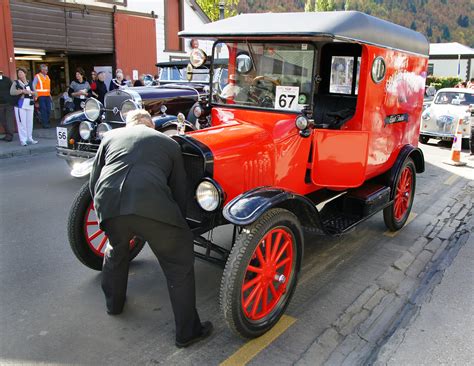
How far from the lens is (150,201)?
105 inches

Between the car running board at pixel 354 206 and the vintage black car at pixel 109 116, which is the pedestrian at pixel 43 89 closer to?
the vintage black car at pixel 109 116

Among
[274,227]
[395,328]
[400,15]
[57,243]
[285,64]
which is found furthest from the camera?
[400,15]

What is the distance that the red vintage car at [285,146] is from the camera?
3078 millimetres

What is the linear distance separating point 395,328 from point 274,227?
3.98ft

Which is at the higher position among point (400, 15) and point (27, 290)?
point (400, 15)

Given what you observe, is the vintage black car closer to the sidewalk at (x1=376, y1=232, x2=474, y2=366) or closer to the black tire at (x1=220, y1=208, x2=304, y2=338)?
the black tire at (x1=220, y1=208, x2=304, y2=338)

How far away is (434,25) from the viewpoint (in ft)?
320

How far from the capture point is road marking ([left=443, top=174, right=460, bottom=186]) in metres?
7.84

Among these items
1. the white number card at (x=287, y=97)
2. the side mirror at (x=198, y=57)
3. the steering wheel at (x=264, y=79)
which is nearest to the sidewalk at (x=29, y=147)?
the side mirror at (x=198, y=57)

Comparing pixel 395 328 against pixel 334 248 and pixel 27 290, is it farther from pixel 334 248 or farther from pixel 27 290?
pixel 27 290

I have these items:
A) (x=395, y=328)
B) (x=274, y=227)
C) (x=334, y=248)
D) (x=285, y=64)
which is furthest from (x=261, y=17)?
(x=395, y=328)

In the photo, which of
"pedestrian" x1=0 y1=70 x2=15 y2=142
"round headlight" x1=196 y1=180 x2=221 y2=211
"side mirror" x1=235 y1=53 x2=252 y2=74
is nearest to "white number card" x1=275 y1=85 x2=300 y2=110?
"side mirror" x1=235 y1=53 x2=252 y2=74

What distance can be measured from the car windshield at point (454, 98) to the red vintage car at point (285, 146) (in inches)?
319

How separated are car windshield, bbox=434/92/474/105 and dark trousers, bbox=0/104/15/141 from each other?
11465mm
